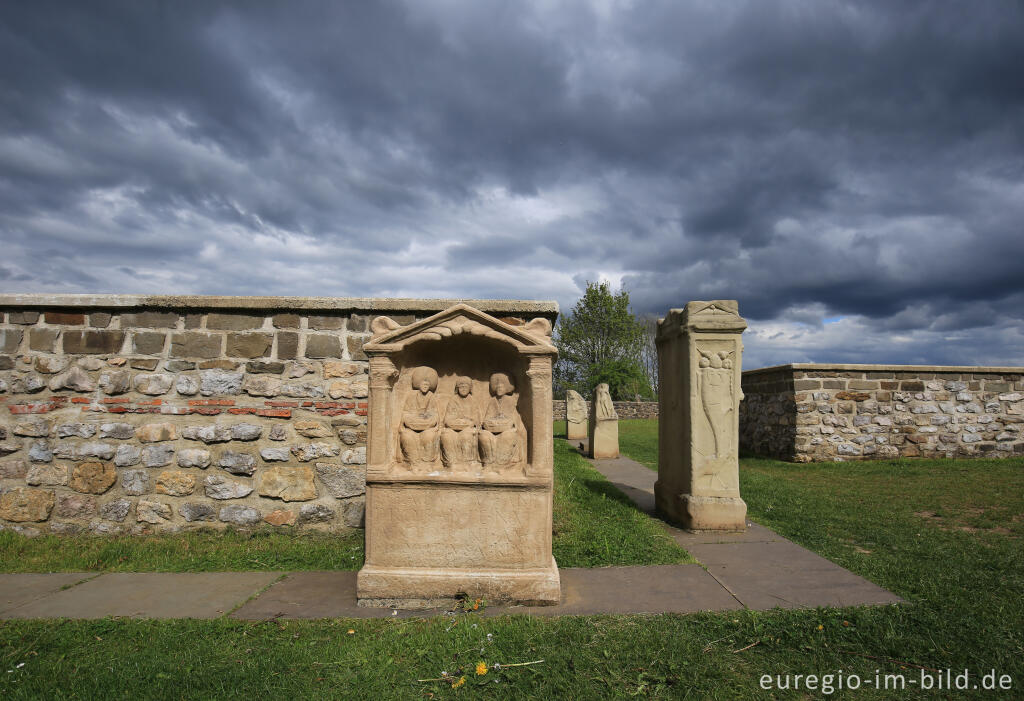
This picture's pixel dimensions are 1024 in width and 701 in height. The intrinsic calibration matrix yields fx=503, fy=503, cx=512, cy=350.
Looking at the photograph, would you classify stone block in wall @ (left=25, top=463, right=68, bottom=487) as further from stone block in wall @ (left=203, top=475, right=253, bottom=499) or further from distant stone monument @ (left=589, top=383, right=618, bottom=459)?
distant stone monument @ (left=589, top=383, right=618, bottom=459)

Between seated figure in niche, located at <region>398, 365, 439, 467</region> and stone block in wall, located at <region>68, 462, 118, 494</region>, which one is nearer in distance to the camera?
seated figure in niche, located at <region>398, 365, 439, 467</region>

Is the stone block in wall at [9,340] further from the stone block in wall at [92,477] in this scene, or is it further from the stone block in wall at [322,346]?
the stone block in wall at [322,346]

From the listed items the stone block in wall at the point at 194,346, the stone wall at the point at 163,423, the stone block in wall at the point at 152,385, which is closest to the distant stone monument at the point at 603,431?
the stone wall at the point at 163,423

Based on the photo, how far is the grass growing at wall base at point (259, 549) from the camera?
3.78 metres

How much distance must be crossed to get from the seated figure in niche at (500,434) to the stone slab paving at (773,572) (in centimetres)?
163

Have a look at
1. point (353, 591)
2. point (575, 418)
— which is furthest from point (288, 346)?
point (575, 418)

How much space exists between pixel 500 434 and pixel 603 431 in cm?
705

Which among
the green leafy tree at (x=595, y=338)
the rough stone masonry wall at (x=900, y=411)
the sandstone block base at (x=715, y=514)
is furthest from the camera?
the green leafy tree at (x=595, y=338)

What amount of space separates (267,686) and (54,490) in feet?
12.1

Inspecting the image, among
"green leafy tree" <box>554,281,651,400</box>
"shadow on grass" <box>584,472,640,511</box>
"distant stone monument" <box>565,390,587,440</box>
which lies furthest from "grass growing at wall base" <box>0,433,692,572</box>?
"green leafy tree" <box>554,281,651,400</box>

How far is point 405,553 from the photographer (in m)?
3.17

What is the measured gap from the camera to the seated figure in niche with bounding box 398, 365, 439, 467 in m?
3.29

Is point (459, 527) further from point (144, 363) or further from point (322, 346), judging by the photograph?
point (144, 363)

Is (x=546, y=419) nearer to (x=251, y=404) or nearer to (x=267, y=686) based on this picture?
(x=267, y=686)
